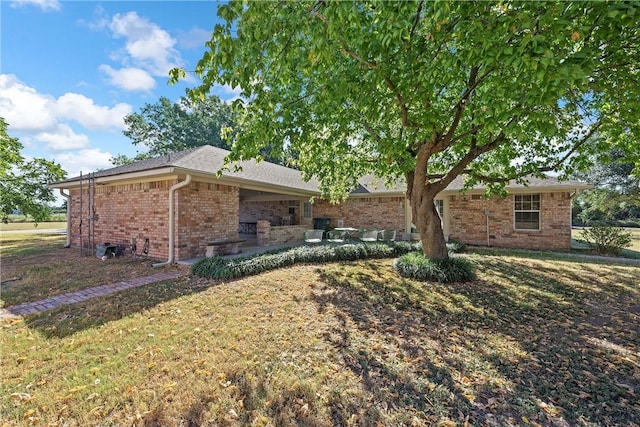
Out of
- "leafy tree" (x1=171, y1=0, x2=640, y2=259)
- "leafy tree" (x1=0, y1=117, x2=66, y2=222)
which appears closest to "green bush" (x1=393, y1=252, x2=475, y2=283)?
"leafy tree" (x1=171, y1=0, x2=640, y2=259)

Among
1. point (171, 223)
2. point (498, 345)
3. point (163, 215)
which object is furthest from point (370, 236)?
point (498, 345)

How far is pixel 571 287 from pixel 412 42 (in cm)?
668

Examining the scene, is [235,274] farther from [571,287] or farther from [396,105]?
[571,287]

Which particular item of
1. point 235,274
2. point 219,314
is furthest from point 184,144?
point 219,314

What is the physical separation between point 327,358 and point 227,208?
26.4ft

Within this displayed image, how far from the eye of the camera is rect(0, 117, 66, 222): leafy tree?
14.7m

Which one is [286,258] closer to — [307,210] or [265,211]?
[307,210]

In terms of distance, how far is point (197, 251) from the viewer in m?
9.37

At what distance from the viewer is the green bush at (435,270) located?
6.78m

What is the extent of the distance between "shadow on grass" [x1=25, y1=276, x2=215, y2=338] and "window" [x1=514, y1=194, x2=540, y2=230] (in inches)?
538

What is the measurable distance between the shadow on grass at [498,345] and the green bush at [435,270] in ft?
1.04

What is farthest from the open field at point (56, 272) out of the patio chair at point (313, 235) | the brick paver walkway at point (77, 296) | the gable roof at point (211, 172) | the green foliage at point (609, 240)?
the green foliage at point (609, 240)

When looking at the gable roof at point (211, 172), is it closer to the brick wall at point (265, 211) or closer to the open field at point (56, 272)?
the open field at point (56, 272)

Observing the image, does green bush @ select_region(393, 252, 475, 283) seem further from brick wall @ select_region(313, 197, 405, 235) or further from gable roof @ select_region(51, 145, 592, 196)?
brick wall @ select_region(313, 197, 405, 235)
